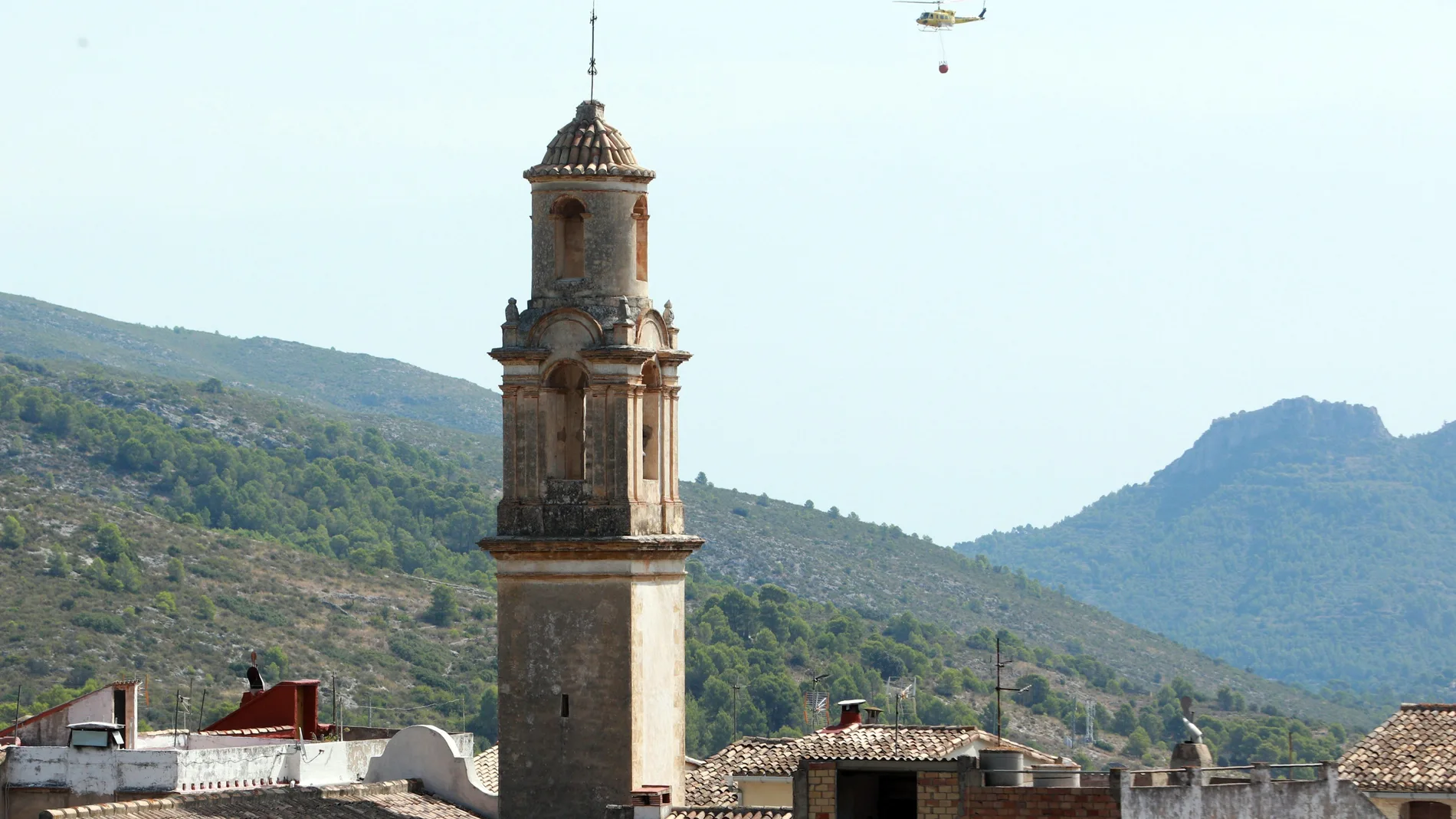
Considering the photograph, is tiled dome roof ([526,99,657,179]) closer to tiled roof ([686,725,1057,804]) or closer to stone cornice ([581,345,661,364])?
stone cornice ([581,345,661,364])

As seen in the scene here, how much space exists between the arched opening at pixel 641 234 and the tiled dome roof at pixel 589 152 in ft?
1.38

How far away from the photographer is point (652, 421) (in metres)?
43.7

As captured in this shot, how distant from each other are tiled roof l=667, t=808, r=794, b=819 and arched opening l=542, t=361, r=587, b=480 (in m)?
5.19

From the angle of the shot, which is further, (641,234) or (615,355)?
(641,234)

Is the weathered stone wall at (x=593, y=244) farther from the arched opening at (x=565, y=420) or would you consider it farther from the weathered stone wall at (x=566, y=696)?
the weathered stone wall at (x=566, y=696)

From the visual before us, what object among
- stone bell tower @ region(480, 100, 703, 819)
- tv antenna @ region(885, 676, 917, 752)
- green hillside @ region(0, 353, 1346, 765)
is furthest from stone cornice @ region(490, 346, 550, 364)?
green hillside @ region(0, 353, 1346, 765)

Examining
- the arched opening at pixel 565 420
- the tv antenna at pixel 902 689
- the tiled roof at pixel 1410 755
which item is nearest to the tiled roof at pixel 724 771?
the arched opening at pixel 565 420

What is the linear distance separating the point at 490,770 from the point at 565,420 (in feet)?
29.6

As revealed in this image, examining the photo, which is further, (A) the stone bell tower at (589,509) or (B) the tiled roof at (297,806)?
(A) the stone bell tower at (589,509)

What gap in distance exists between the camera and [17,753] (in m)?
43.0

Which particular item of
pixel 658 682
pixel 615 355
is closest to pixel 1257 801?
pixel 658 682

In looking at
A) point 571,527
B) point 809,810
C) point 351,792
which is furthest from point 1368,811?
point 351,792

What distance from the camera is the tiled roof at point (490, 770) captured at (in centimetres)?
4353

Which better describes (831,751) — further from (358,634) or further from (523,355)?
(358,634)
